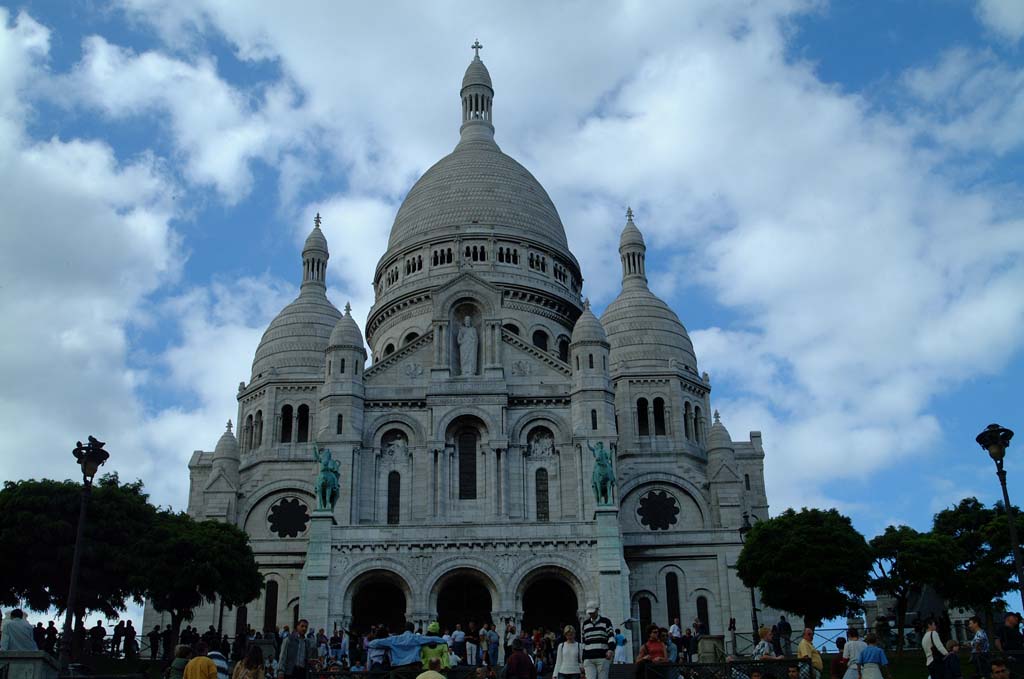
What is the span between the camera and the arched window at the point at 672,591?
179ft

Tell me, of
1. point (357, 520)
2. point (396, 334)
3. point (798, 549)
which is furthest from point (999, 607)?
point (396, 334)

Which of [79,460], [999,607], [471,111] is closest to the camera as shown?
[79,460]

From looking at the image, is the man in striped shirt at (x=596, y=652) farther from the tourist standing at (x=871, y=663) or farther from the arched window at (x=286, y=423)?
the arched window at (x=286, y=423)

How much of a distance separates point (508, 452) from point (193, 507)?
20.2 metres

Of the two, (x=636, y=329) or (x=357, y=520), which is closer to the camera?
(x=357, y=520)

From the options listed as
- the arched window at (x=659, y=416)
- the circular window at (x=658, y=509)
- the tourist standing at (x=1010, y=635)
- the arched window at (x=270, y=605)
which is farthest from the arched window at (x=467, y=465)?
the tourist standing at (x=1010, y=635)

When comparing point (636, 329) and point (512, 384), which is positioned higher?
point (636, 329)

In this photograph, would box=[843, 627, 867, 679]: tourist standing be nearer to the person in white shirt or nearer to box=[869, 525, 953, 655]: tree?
the person in white shirt

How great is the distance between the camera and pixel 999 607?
5359cm

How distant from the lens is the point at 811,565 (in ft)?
144

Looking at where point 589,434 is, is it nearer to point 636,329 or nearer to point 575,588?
point 575,588

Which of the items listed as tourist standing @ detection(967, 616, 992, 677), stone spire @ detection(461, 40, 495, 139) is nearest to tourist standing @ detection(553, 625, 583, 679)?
tourist standing @ detection(967, 616, 992, 677)

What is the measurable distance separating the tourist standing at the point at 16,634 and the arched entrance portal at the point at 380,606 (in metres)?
25.4

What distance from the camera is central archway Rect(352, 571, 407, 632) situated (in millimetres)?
47969
